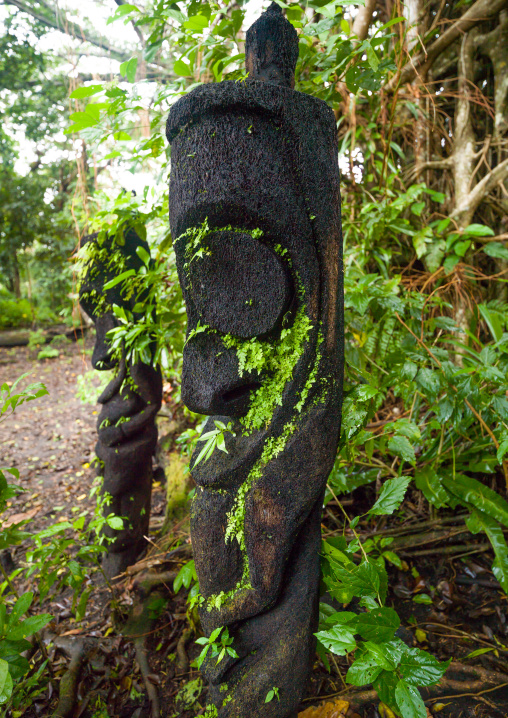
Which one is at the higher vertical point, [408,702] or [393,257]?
[393,257]

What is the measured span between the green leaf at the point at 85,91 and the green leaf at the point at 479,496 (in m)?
2.17

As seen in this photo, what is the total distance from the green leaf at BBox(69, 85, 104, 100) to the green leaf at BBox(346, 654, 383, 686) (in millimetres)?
1956

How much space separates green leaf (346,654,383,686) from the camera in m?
1.03

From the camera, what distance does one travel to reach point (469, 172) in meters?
3.07

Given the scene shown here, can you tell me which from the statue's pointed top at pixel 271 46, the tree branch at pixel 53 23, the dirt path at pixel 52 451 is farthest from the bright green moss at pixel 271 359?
the tree branch at pixel 53 23

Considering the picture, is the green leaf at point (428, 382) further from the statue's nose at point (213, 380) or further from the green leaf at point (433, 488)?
the statue's nose at point (213, 380)

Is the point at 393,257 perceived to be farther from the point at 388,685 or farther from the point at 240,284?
the point at 388,685

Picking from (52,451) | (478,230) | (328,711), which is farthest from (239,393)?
(52,451)

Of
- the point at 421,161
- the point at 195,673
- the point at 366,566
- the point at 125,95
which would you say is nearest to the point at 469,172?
the point at 421,161

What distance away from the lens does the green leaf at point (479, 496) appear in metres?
1.84

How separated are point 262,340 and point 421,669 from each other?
0.91m

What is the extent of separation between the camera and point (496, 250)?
282 centimetres

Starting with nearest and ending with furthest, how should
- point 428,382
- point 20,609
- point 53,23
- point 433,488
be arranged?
point 20,609 < point 428,382 < point 433,488 < point 53,23

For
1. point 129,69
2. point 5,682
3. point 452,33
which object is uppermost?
point 452,33
